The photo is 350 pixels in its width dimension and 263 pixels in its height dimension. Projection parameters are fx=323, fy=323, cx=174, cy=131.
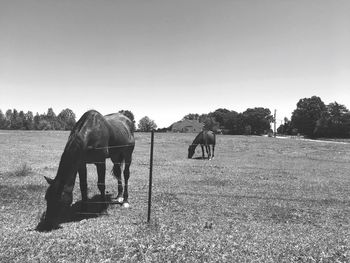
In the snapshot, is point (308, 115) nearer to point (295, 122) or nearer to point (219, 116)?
point (295, 122)

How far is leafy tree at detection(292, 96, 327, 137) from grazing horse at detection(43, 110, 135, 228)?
109 m

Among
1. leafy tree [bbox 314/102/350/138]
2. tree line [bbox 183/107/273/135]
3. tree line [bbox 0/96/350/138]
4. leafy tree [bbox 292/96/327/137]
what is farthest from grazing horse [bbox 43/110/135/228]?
tree line [bbox 183/107/273/135]

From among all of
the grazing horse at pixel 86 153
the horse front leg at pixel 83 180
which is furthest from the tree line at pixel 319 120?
the horse front leg at pixel 83 180

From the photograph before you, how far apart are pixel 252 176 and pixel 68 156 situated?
13014 millimetres

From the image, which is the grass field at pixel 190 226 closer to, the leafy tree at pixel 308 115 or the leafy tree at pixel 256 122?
the leafy tree at pixel 308 115

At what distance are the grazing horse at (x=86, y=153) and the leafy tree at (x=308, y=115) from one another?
359 feet

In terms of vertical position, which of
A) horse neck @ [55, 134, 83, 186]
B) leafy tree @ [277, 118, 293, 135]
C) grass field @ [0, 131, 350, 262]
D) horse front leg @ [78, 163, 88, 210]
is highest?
leafy tree @ [277, 118, 293, 135]

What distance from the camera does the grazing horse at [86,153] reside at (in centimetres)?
796

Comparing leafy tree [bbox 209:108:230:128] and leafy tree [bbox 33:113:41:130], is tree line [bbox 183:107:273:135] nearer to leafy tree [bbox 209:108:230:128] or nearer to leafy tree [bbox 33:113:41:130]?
leafy tree [bbox 209:108:230:128]

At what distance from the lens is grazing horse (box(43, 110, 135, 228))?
7.96m

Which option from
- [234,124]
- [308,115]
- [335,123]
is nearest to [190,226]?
[335,123]

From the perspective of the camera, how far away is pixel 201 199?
489 inches

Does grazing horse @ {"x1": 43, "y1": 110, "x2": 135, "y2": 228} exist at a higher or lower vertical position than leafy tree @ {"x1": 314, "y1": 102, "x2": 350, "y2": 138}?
lower

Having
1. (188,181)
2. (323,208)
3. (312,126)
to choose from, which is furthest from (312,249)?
(312,126)
